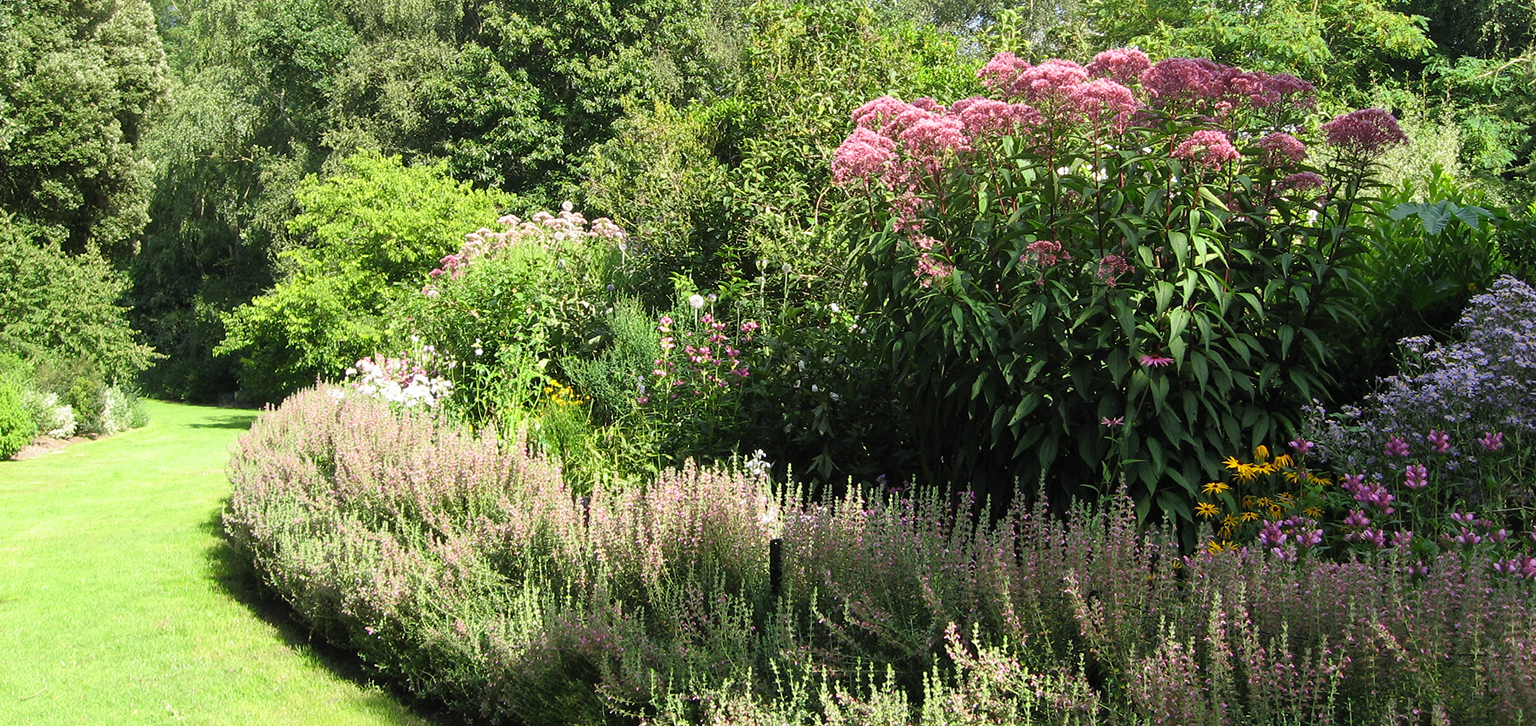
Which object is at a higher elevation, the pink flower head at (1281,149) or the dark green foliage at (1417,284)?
the pink flower head at (1281,149)

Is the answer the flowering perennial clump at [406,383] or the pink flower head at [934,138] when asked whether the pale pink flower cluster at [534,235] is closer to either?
the flowering perennial clump at [406,383]

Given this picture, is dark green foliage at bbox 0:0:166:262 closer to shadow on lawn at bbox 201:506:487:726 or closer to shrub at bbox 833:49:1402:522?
shadow on lawn at bbox 201:506:487:726

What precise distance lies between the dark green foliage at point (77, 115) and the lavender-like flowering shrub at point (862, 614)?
59.0 ft

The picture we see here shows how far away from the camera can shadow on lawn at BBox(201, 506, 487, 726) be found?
434 centimetres

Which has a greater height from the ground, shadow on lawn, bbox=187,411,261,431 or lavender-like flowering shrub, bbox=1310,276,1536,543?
lavender-like flowering shrub, bbox=1310,276,1536,543

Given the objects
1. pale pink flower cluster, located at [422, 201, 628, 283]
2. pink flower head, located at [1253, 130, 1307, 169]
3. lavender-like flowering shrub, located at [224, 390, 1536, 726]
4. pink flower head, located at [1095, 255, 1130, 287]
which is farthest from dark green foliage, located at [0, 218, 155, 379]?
pink flower head, located at [1253, 130, 1307, 169]

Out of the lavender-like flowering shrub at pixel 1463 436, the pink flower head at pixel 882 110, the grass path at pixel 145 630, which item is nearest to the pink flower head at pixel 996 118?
the pink flower head at pixel 882 110

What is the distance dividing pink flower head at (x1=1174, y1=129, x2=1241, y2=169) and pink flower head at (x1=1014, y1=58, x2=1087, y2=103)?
1.50 feet

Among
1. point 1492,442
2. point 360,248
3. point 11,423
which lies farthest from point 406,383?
point 360,248

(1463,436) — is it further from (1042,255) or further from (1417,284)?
(1042,255)

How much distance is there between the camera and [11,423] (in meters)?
14.0

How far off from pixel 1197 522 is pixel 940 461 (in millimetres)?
1061

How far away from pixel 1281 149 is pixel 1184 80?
0.44 metres

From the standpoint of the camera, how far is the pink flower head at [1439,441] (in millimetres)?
3118
